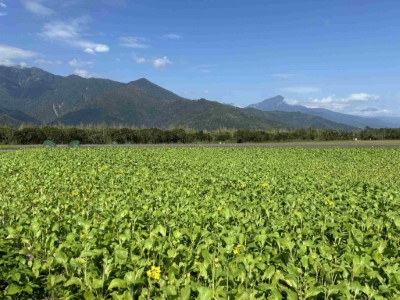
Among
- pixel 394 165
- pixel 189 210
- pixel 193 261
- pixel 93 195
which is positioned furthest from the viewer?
pixel 394 165

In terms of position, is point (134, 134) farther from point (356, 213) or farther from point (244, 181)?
point (356, 213)

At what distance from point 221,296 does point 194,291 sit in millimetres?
320

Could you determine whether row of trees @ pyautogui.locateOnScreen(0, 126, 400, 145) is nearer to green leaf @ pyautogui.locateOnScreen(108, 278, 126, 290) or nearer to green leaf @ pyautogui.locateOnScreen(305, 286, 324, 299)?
green leaf @ pyautogui.locateOnScreen(108, 278, 126, 290)

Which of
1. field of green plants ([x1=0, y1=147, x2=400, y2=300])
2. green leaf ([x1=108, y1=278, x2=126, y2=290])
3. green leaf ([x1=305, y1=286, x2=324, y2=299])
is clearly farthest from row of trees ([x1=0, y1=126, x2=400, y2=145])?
green leaf ([x1=305, y1=286, x2=324, y2=299])

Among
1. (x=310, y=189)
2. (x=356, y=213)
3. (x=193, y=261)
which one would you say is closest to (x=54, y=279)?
(x=193, y=261)

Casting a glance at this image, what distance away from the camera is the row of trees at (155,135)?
210 ft

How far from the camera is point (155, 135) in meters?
70.9

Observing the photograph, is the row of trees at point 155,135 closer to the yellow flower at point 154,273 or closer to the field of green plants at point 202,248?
the field of green plants at point 202,248

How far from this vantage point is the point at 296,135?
75.7 meters

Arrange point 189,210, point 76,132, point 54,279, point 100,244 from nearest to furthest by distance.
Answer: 1. point 54,279
2. point 100,244
3. point 189,210
4. point 76,132

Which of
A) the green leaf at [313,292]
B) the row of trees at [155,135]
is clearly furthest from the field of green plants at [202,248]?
the row of trees at [155,135]

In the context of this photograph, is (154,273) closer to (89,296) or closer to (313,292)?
(89,296)

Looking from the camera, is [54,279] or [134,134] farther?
[134,134]

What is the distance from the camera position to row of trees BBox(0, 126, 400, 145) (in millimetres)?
64000
